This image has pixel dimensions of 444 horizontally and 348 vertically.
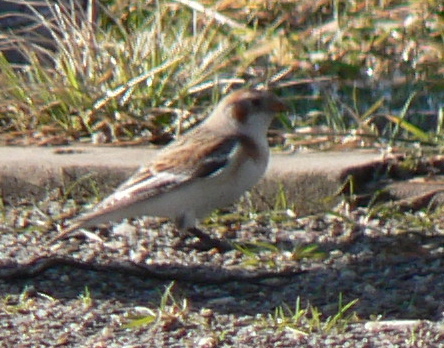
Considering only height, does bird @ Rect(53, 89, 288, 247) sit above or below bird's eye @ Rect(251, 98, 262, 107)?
below

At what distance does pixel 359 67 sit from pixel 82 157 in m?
1.97

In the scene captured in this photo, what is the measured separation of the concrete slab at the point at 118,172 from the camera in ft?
19.0

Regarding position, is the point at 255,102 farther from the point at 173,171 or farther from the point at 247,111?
the point at 173,171

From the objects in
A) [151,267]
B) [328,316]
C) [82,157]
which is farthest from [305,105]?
[328,316]

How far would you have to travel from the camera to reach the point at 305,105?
23.3 ft

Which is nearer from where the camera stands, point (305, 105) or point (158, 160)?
point (158, 160)

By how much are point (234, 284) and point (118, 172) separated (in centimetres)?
132

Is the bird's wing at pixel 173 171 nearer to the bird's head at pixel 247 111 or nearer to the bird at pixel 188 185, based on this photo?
the bird at pixel 188 185

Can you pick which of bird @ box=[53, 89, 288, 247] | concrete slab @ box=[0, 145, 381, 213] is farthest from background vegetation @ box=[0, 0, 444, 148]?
bird @ box=[53, 89, 288, 247]

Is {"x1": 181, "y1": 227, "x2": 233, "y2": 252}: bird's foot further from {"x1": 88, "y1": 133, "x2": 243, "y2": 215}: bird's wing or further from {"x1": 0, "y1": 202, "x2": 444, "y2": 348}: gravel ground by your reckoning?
{"x1": 88, "y1": 133, "x2": 243, "y2": 215}: bird's wing

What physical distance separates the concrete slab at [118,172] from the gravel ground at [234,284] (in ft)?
0.45

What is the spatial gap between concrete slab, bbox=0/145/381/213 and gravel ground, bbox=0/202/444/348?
0.14 meters

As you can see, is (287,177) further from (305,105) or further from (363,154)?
(305,105)

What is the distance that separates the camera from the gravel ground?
4328mm
